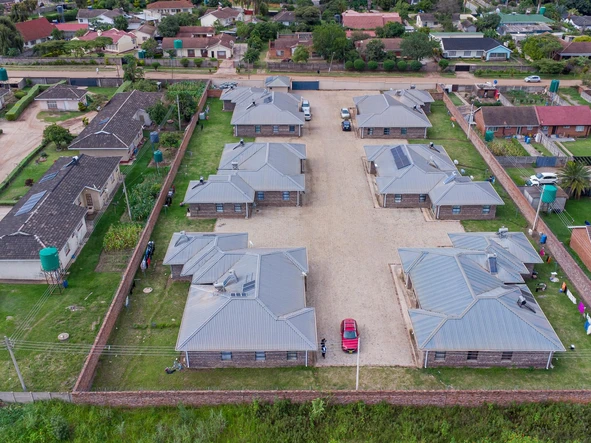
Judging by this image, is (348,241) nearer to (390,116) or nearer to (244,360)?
(244,360)

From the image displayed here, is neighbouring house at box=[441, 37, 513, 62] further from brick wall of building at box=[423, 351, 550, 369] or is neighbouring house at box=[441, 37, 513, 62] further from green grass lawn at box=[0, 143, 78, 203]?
brick wall of building at box=[423, 351, 550, 369]

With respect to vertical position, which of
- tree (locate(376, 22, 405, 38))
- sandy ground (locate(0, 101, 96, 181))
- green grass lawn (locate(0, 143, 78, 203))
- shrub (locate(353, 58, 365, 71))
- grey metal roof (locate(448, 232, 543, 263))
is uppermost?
tree (locate(376, 22, 405, 38))

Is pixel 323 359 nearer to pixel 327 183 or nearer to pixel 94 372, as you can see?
pixel 94 372

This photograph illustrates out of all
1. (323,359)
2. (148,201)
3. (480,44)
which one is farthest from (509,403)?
(480,44)

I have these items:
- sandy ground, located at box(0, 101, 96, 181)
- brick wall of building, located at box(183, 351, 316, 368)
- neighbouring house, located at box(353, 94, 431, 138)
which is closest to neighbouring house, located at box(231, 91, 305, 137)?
neighbouring house, located at box(353, 94, 431, 138)

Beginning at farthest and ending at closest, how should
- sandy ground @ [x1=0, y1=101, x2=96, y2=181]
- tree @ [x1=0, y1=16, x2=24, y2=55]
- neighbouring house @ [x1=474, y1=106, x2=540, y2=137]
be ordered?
1. tree @ [x1=0, y1=16, x2=24, y2=55]
2. neighbouring house @ [x1=474, y1=106, x2=540, y2=137]
3. sandy ground @ [x1=0, y1=101, x2=96, y2=181]

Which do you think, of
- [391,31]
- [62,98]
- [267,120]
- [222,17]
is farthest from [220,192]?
[222,17]

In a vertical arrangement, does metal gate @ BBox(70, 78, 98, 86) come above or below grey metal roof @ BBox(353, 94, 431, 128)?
below
